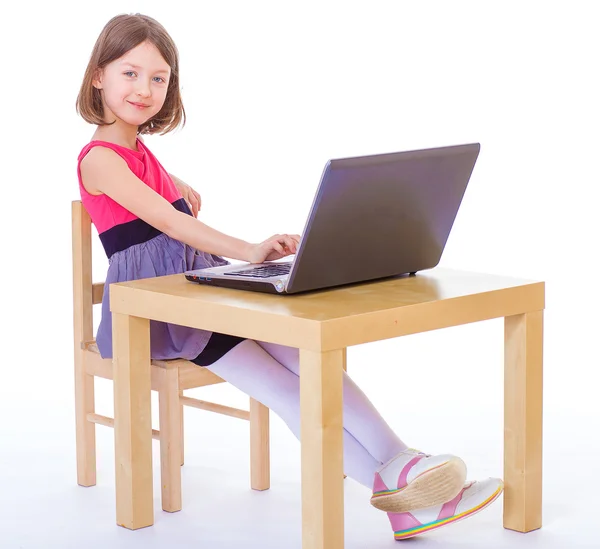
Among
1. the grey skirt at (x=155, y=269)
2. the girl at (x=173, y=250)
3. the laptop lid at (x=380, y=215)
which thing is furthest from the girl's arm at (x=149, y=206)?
the laptop lid at (x=380, y=215)

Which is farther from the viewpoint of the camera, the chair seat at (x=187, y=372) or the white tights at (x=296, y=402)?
the chair seat at (x=187, y=372)

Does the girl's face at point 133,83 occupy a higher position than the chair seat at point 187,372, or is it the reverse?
the girl's face at point 133,83

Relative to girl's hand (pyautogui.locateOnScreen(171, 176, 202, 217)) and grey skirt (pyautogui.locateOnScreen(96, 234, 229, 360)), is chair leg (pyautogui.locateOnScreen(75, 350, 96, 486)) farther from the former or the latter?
girl's hand (pyautogui.locateOnScreen(171, 176, 202, 217))

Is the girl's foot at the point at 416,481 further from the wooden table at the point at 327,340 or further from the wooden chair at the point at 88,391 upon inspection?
the wooden chair at the point at 88,391

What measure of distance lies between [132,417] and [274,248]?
0.44m

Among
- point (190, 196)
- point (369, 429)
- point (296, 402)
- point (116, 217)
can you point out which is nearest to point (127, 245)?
point (116, 217)

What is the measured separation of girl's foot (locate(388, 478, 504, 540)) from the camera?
2475mm

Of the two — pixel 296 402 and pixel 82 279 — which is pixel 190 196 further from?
pixel 296 402

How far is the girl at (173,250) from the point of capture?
2.47 metres

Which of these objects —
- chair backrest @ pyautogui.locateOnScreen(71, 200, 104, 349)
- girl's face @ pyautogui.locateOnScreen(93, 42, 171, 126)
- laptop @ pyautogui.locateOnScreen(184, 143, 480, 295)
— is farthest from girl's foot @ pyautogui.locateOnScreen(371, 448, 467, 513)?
girl's face @ pyautogui.locateOnScreen(93, 42, 171, 126)

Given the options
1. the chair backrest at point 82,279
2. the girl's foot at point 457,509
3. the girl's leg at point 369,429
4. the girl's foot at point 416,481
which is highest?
the chair backrest at point 82,279

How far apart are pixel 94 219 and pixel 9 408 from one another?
1.00 metres

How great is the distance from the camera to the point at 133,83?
9.33 ft

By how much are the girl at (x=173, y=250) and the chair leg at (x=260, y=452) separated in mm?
240
